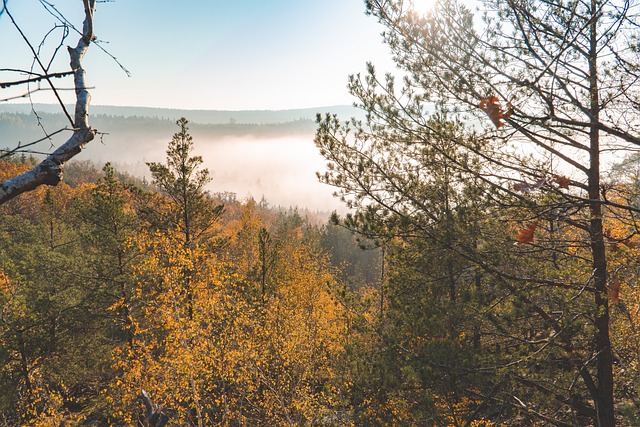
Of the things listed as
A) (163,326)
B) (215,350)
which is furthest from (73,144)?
(163,326)

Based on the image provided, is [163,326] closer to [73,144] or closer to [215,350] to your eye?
[215,350]

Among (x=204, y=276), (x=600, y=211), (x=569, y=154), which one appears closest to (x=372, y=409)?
(x=600, y=211)

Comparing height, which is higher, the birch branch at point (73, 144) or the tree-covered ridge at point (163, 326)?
the birch branch at point (73, 144)

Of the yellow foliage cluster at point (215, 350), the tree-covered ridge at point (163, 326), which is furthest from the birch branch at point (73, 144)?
the tree-covered ridge at point (163, 326)

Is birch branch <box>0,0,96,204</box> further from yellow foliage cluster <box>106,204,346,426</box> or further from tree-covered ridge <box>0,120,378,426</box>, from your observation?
tree-covered ridge <box>0,120,378,426</box>

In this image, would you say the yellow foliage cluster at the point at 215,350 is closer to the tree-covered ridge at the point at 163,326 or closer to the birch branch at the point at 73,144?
the tree-covered ridge at the point at 163,326

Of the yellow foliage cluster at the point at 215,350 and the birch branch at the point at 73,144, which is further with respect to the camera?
the yellow foliage cluster at the point at 215,350

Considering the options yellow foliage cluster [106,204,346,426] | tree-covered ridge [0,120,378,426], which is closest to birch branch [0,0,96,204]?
yellow foliage cluster [106,204,346,426]

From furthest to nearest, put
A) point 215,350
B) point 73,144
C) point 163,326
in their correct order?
point 163,326
point 215,350
point 73,144

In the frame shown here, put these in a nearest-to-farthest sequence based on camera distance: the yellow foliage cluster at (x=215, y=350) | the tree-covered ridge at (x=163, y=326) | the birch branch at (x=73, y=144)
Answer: the birch branch at (x=73, y=144)
the yellow foliage cluster at (x=215, y=350)
the tree-covered ridge at (x=163, y=326)

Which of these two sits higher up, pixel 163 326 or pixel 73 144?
pixel 73 144

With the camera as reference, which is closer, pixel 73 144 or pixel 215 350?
pixel 73 144

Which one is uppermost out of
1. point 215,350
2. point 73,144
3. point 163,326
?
point 73,144

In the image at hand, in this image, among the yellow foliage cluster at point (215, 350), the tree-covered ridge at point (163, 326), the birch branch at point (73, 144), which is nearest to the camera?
the birch branch at point (73, 144)
